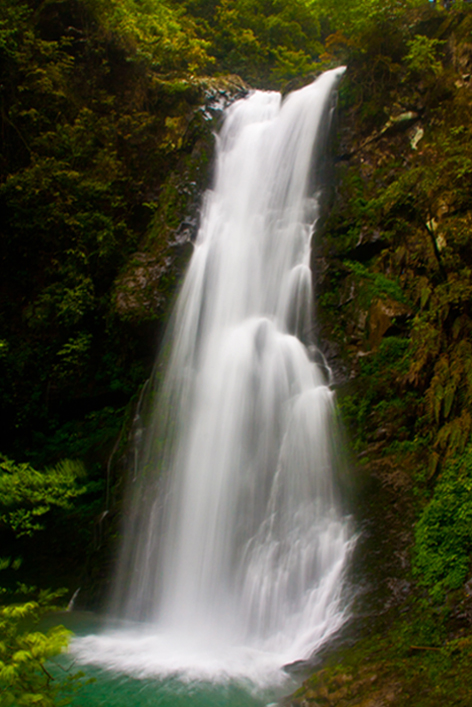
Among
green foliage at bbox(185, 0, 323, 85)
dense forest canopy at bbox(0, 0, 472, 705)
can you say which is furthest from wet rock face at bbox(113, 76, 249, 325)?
green foliage at bbox(185, 0, 323, 85)

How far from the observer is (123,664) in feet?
19.0

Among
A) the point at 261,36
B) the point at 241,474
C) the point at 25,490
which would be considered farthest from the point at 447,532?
the point at 261,36

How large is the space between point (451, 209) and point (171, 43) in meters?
11.7

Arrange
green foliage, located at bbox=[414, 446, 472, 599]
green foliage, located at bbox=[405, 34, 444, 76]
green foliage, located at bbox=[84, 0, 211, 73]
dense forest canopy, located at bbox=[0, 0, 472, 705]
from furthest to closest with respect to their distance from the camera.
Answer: green foliage, located at bbox=[84, 0, 211, 73] → green foliage, located at bbox=[405, 34, 444, 76] → dense forest canopy, located at bbox=[0, 0, 472, 705] → green foliage, located at bbox=[414, 446, 472, 599]

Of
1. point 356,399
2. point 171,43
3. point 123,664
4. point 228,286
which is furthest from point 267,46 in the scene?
point 123,664

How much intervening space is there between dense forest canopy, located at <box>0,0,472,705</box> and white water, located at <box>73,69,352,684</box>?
29.7 inches

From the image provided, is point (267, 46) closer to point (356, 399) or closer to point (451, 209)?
point (451, 209)

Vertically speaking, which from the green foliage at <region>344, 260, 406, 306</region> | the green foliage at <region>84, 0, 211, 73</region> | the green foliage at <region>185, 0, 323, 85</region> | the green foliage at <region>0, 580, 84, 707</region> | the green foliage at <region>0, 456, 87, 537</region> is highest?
the green foliage at <region>185, 0, 323, 85</region>

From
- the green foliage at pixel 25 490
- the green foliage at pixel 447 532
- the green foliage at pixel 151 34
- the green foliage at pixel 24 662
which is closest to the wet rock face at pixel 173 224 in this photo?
the green foliage at pixel 151 34

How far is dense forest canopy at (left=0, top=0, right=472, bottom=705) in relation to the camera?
6.83 meters

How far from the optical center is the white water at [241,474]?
20.3ft

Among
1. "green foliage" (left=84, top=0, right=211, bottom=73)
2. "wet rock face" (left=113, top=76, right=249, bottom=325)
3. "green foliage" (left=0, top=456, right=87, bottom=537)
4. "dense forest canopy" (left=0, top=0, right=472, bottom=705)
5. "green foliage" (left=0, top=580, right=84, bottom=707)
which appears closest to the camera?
"green foliage" (left=0, top=580, right=84, bottom=707)

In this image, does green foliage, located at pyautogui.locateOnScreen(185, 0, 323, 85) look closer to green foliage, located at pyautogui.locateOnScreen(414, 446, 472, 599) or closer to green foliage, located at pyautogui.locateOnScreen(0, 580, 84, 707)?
green foliage, located at pyautogui.locateOnScreen(414, 446, 472, 599)

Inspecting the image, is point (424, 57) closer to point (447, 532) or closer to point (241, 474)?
point (241, 474)
